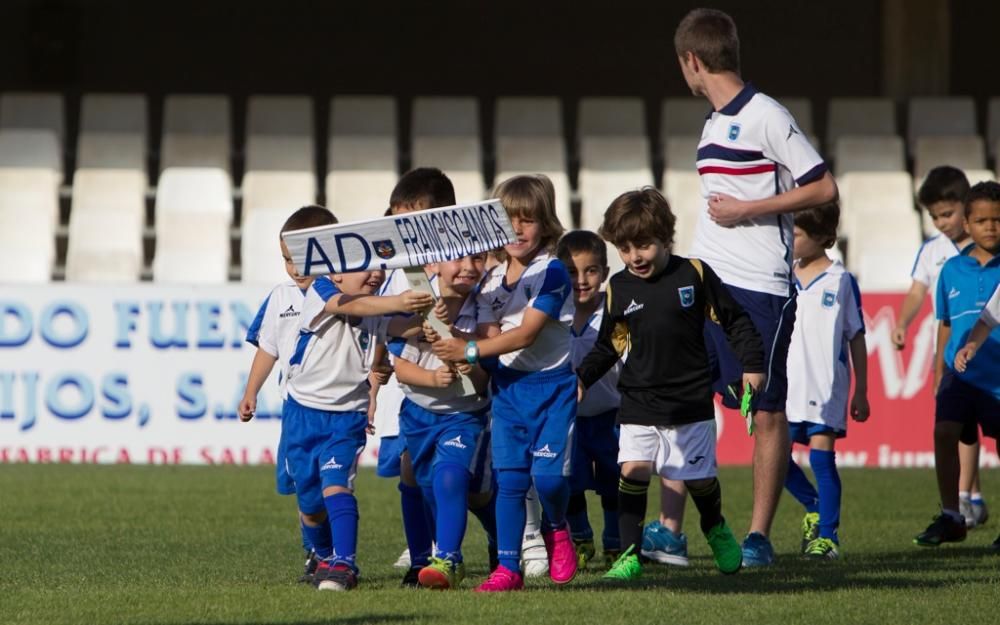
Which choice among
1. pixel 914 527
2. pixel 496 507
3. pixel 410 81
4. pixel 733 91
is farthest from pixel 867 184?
pixel 496 507

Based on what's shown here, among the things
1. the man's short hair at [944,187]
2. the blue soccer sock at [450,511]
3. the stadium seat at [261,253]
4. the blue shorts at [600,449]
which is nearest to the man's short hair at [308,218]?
the blue soccer sock at [450,511]

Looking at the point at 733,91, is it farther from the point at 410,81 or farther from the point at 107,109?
the point at 410,81

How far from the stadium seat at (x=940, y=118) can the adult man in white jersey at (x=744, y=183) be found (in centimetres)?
1114

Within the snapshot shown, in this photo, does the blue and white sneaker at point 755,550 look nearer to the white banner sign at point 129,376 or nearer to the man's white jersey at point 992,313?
the man's white jersey at point 992,313

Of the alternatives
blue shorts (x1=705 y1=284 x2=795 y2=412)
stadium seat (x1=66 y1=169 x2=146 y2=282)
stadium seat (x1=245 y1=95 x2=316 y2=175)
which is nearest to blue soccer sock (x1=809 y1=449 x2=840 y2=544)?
blue shorts (x1=705 y1=284 x2=795 y2=412)

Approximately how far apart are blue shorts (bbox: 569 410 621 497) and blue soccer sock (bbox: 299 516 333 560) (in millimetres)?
1487

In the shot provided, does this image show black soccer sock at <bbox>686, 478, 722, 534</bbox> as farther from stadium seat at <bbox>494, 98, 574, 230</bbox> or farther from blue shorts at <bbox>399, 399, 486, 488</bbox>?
stadium seat at <bbox>494, 98, 574, 230</bbox>

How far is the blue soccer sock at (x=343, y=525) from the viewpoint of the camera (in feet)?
19.8

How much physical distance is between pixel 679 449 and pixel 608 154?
10.2 meters

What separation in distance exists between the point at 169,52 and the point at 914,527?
12.7 m

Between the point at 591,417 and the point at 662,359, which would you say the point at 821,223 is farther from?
the point at 662,359

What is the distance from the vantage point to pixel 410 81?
1966 centimetres

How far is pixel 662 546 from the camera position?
7.16m

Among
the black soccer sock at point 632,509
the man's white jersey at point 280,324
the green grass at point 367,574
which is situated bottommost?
the green grass at point 367,574
